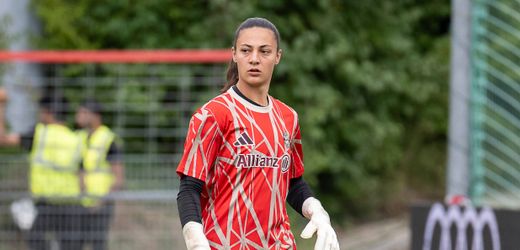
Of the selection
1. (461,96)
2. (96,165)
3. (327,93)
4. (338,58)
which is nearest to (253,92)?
(461,96)

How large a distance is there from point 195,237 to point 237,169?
1.19 ft

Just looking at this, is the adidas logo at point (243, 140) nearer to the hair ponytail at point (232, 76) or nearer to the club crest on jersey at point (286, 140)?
the club crest on jersey at point (286, 140)

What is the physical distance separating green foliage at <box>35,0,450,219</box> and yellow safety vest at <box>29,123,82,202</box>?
3.58m

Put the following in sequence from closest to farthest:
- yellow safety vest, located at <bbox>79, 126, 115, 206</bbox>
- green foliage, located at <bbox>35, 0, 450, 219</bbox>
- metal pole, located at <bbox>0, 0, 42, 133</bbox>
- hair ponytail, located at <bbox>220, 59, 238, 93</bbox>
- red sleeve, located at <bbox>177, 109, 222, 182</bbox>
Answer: red sleeve, located at <bbox>177, 109, 222, 182</bbox> < hair ponytail, located at <bbox>220, 59, 238, 93</bbox> < yellow safety vest, located at <bbox>79, 126, 115, 206</bbox> < metal pole, located at <bbox>0, 0, 42, 133</bbox> < green foliage, located at <bbox>35, 0, 450, 219</bbox>

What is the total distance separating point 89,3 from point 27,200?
4344 millimetres

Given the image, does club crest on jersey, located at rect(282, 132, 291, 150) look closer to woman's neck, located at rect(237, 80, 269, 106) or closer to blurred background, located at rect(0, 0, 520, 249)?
woman's neck, located at rect(237, 80, 269, 106)

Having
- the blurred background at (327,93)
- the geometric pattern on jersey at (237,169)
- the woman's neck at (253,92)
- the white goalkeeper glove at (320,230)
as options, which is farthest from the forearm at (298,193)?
the blurred background at (327,93)

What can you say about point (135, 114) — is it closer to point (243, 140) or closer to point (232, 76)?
point (232, 76)

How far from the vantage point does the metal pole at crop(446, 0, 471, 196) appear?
830cm

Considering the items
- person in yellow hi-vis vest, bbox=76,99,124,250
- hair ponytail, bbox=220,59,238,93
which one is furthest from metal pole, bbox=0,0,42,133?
hair ponytail, bbox=220,59,238,93

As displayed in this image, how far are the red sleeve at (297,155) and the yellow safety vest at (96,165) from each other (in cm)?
497

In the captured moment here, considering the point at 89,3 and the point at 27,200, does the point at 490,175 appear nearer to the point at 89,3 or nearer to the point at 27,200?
the point at 27,200

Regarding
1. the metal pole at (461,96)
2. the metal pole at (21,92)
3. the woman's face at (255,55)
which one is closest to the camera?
the woman's face at (255,55)

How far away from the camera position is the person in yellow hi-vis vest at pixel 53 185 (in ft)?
32.8
